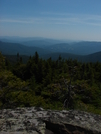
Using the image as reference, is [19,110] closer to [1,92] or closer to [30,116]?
[30,116]

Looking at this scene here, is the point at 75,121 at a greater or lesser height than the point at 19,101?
greater

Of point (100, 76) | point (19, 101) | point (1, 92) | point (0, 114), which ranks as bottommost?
point (100, 76)

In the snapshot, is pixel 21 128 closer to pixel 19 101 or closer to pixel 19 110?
pixel 19 110

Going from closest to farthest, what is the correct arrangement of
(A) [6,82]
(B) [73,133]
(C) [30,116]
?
(B) [73,133], (C) [30,116], (A) [6,82]

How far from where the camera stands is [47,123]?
3.68m

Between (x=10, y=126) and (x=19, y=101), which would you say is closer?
(x=10, y=126)

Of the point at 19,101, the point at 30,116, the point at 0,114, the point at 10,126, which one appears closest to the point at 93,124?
the point at 30,116

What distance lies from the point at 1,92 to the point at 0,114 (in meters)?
5.01

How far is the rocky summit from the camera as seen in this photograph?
3407 mm

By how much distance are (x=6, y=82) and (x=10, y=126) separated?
21.8ft

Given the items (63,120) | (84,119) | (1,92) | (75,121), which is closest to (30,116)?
(63,120)

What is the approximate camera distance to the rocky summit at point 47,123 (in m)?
3.41

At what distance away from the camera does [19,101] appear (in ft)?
30.5

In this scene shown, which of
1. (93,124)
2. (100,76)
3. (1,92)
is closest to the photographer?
(93,124)
